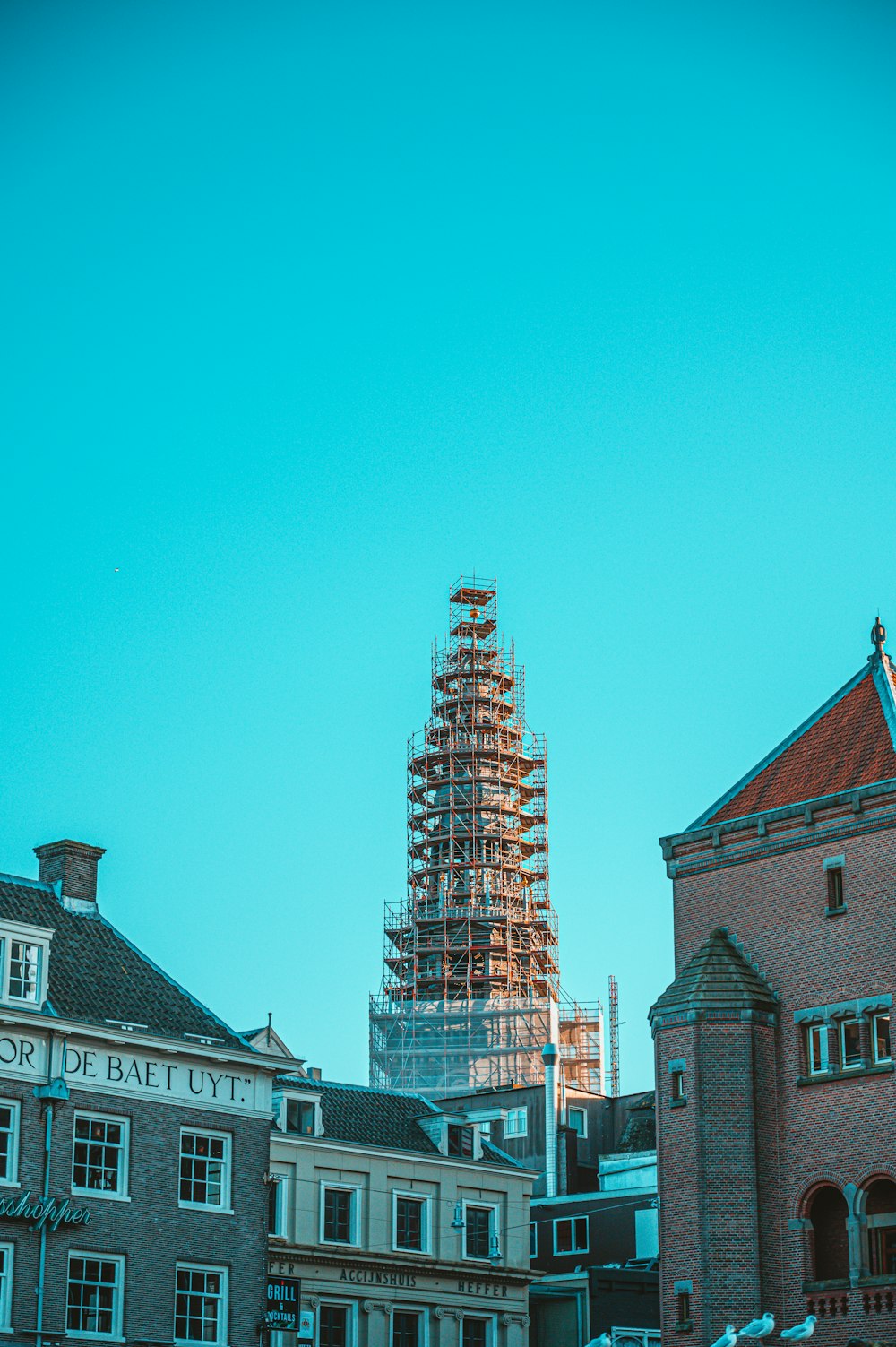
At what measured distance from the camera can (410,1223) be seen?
5975 cm

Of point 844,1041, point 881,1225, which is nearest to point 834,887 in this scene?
point 844,1041

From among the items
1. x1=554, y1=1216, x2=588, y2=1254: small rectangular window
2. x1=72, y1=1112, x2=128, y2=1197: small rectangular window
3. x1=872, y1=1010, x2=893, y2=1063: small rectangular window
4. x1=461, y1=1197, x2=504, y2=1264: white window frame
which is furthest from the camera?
x1=554, y1=1216, x2=588, y2=1254: small rectangular window

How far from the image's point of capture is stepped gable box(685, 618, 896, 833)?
51469mm

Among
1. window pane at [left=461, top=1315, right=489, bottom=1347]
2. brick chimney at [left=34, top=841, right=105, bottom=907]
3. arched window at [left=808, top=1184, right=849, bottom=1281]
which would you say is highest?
brick chimney at [left=34, top=841, right=105, bottom=907]

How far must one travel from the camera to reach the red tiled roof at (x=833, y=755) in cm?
5144

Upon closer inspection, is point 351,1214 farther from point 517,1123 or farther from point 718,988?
point 517,1123

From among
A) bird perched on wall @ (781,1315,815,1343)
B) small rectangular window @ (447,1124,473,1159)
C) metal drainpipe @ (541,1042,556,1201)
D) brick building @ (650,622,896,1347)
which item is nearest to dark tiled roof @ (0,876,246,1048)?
brick building @ (650,622,896,1347)

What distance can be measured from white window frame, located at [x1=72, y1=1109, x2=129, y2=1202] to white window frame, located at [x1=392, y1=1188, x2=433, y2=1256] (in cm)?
1321

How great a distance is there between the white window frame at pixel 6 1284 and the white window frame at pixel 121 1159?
83.6 inches

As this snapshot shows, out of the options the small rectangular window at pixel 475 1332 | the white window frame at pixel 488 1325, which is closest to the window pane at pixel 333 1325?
the small rectangular window at pixel 475 1332

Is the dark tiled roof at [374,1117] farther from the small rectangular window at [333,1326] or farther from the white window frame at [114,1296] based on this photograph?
the white window frame at [114,1296]

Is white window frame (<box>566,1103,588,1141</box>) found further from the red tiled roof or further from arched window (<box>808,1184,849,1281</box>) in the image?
arched window (<box>808,1184,849,1281</box>)

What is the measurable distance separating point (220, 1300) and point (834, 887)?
18.4 meters

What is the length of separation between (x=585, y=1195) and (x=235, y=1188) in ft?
99.8
